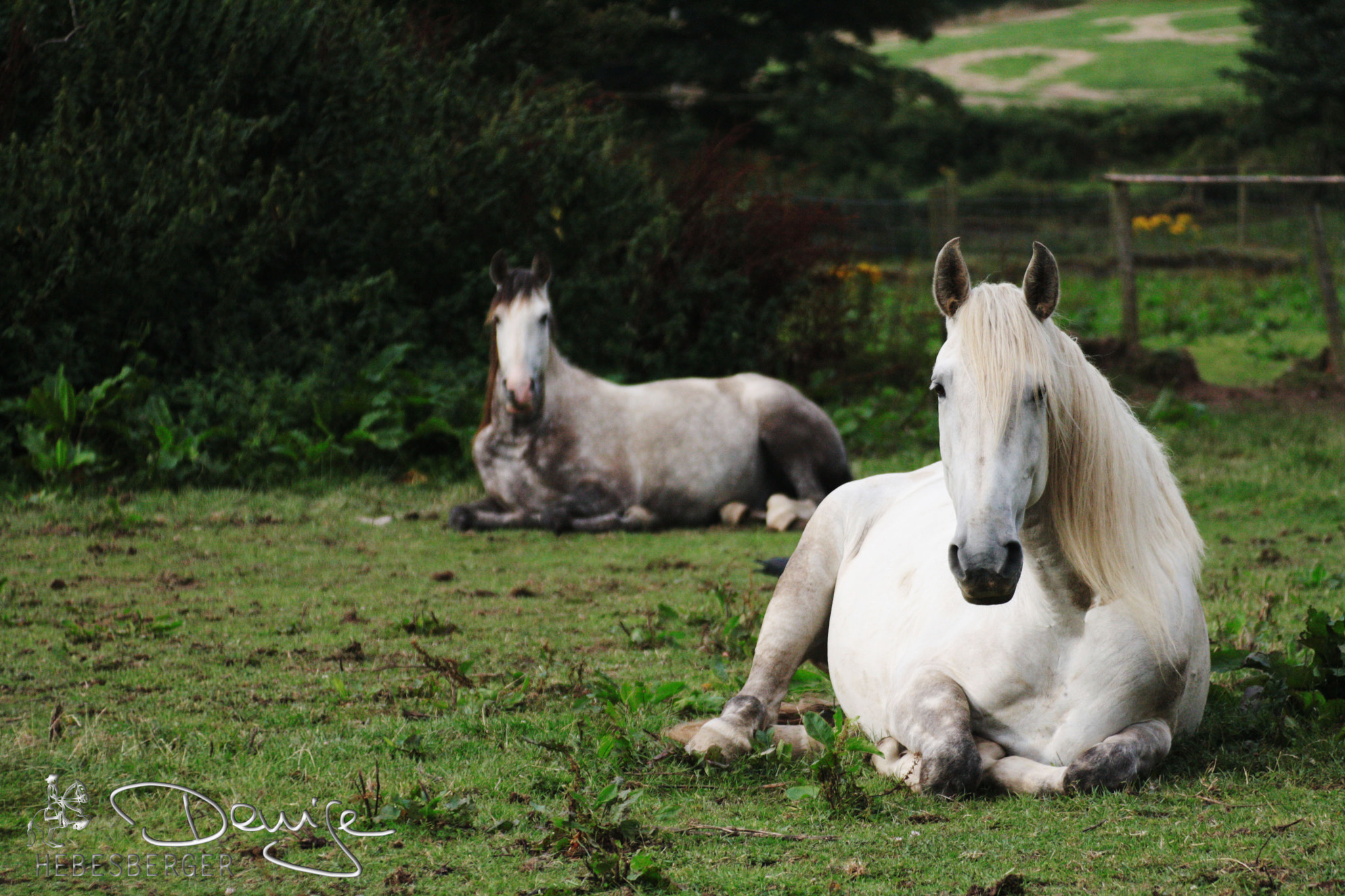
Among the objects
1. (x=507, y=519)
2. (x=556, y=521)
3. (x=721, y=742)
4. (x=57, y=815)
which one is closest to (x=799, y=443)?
(x=556, y=521)

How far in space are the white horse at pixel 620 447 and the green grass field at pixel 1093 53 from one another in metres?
33.5

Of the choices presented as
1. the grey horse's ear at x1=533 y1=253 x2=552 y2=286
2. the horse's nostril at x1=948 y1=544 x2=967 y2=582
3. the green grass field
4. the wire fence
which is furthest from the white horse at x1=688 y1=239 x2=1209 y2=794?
the green grass field

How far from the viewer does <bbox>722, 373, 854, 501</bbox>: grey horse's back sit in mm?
8508

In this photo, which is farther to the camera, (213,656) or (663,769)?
(213,656)

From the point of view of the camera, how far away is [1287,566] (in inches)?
241

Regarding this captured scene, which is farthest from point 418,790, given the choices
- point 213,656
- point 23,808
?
point 213,656

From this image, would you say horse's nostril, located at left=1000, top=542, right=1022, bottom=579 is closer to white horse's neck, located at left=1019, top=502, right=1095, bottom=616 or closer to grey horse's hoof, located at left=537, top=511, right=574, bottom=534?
white horse's neck, located at left=1019, top=502, right=1095, bottom=616

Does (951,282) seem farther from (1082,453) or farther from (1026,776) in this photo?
(1026,776)

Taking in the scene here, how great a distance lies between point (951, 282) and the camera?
2.98 meters

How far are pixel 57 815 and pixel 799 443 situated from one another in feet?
19.9

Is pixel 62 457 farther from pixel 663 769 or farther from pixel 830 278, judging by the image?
pixel 830 278

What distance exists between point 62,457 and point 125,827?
20.0 feet

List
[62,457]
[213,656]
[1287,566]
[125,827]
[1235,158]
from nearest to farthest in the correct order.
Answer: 1. [125,827]
2. [213,656]
3. [1287,566]
4. [62,457]
5. [1235,158]

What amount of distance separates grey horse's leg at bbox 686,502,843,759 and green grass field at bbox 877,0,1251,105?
3764cm
